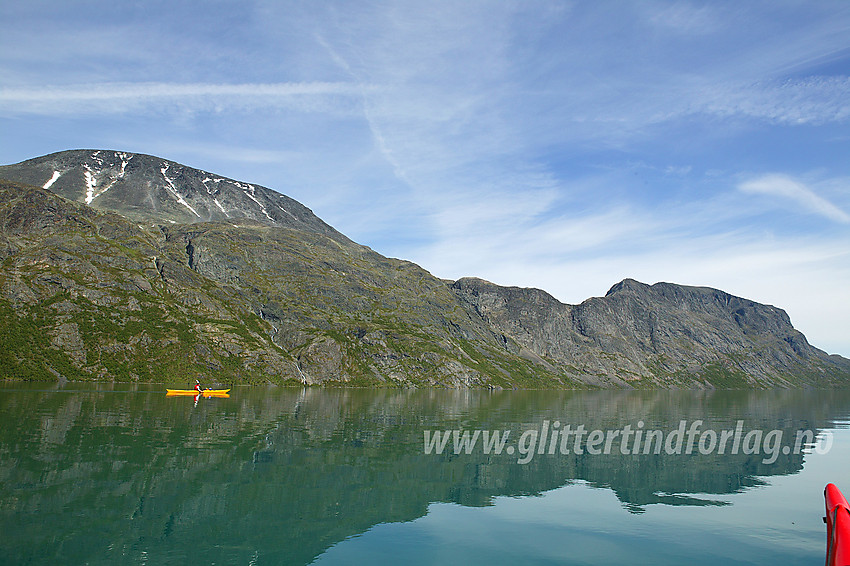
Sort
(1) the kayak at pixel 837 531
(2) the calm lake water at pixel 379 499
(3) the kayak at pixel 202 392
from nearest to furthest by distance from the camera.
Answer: (1) the kayak at pixel 837 531
(2) the calm lake water at pixel 379 499
(3) the kayak at pixel 202 392

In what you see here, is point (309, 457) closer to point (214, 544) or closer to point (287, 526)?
point (287, 526)

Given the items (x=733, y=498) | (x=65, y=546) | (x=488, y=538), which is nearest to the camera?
(x=65, y=546)

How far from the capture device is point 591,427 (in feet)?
327

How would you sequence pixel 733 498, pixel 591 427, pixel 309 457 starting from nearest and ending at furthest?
pixel 733 498
pixel 309 457
pixel 591 427

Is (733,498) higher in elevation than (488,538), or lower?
higher

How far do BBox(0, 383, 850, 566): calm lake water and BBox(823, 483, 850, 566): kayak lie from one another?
53.6 feet

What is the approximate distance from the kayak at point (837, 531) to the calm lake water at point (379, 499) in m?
16.3

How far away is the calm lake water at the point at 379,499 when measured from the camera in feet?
97.5

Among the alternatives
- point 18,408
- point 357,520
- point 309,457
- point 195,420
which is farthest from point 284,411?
point 357,520

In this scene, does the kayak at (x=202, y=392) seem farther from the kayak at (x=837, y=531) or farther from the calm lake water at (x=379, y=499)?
the kayak at (x=837, y=531)

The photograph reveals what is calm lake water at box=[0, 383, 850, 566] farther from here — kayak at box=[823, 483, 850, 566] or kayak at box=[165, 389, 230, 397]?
kayak at box=[165, 389, 230, 397]

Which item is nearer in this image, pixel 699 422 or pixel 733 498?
pixel 733 498

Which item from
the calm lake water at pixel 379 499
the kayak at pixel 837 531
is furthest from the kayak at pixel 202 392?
the kayak at pixel 837 531

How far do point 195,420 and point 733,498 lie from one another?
249ft
